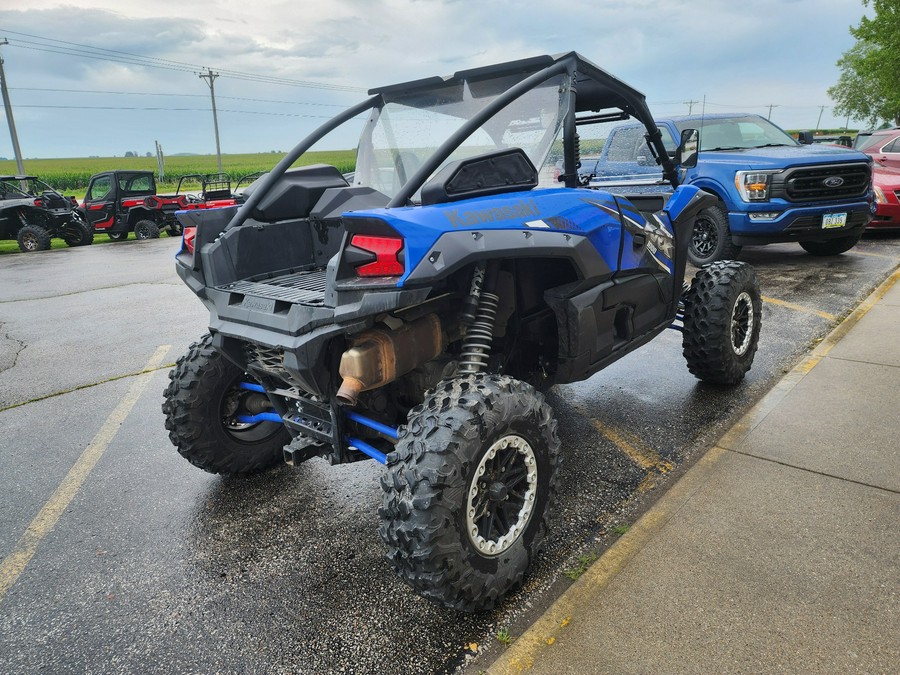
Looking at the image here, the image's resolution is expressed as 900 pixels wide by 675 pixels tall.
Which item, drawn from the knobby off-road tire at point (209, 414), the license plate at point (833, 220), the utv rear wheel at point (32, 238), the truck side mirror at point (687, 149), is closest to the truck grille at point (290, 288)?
the knobby off-road tire at point (209, 414)

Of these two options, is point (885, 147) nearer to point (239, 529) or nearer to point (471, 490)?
point (471, 490)

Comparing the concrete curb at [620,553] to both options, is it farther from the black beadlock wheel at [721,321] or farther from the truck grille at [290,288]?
Answer: the truck grille at [290,288]

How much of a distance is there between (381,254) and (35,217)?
17.9 m

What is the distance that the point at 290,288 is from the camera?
2711 mm

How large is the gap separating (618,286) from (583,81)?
123cm

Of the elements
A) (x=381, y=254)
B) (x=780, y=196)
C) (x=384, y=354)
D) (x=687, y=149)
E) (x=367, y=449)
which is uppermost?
(x=687, y=149)

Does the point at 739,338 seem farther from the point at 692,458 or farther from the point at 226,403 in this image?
the point at 226,403

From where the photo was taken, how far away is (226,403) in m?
3.36

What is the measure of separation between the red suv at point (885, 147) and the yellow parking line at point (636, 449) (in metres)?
10.3

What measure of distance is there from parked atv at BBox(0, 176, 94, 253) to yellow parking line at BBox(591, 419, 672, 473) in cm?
1717

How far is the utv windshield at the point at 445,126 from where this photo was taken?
9.56 ft

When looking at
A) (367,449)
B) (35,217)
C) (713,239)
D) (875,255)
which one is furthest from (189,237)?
(35,217)

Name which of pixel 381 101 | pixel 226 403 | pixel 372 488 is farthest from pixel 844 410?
pixel 226 403

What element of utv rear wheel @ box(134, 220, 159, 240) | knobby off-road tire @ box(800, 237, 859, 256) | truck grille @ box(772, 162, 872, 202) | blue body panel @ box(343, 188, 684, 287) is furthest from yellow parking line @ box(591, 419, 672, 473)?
utv rear wheel @ box(134, 220, 159, 240)
